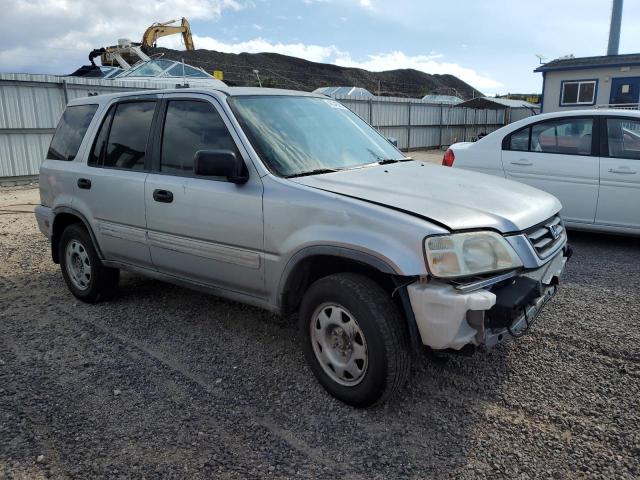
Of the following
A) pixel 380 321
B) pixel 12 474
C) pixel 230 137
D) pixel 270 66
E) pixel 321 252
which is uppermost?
pixel 270 66

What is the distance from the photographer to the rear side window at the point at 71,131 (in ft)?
15.7

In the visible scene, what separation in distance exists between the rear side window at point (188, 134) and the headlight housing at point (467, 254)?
161 cm

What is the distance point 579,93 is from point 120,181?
2548 centimetres

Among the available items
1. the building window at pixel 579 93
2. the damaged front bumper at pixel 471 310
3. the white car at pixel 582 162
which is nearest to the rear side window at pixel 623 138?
the white car at pixel 582 162

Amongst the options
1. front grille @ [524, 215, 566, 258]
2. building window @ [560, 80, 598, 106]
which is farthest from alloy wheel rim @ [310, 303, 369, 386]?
building window @ [560, 80, 598, 106]

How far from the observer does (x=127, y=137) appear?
434 cm

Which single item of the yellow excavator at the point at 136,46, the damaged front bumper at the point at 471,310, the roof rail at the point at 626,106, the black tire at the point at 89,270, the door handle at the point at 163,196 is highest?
the yellow excavator at the point at 136,46

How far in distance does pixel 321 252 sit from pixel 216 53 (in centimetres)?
7421

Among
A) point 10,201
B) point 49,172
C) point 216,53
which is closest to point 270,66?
point 216,53

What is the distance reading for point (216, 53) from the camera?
234 feet

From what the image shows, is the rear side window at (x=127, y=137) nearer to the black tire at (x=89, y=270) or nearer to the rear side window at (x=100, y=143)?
the rear side window at (x=100, y=143)

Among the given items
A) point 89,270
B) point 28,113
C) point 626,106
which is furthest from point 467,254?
point 626,106

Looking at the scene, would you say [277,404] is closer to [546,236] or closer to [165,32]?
[546,236]

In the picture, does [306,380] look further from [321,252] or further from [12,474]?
[12,474]
